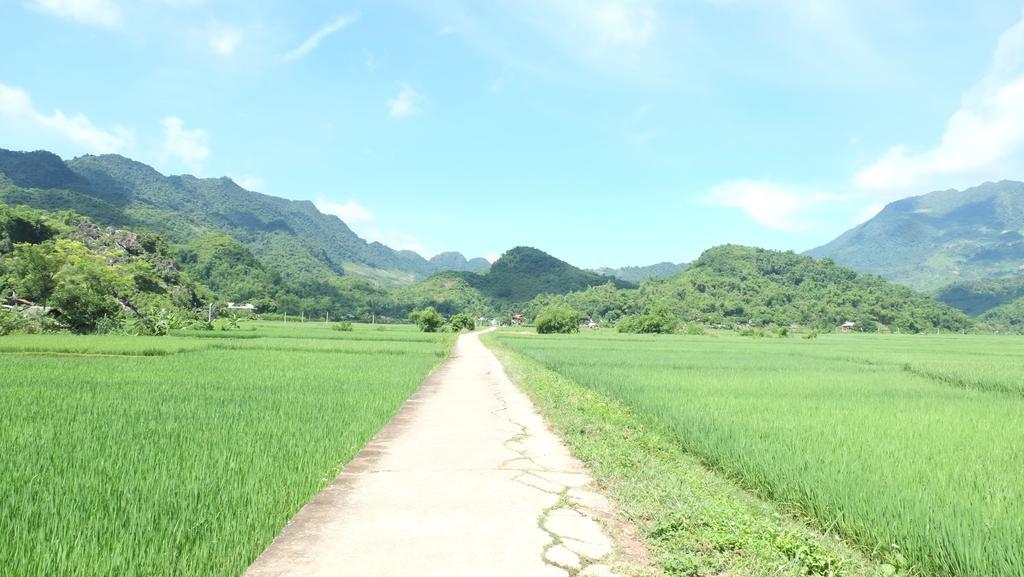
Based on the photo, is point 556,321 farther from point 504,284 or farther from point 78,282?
point 504,284

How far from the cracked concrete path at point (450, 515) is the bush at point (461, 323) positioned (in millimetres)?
55933

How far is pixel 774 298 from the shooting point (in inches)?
4055

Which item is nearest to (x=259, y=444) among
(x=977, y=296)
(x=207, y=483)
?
(x=207, y=483)

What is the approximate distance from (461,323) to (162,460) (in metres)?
61.1

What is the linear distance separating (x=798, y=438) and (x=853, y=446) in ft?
1.85

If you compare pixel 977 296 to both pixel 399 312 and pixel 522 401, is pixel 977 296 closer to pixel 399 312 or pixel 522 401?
pixel 399 312

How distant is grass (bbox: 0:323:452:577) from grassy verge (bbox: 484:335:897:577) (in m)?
2.63

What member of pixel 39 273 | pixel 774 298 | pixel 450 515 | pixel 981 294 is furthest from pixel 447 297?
pixel 981 294

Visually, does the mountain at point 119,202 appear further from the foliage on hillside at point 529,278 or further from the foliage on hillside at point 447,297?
the foliage on hillside at point 529,278

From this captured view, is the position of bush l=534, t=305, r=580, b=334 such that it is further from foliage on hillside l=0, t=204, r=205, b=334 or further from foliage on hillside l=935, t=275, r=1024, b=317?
foliage on hillside l=935, t=275, r=1024, b=317

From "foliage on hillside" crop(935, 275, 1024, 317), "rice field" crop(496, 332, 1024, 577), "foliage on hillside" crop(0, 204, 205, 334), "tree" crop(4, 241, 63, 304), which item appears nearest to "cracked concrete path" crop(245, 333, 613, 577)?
"rice field" crop(496, 332, 1024, 577)

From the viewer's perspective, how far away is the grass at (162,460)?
3495 mm

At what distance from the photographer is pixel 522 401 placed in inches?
472

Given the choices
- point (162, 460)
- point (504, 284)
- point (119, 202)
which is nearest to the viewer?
point (162, 460)
